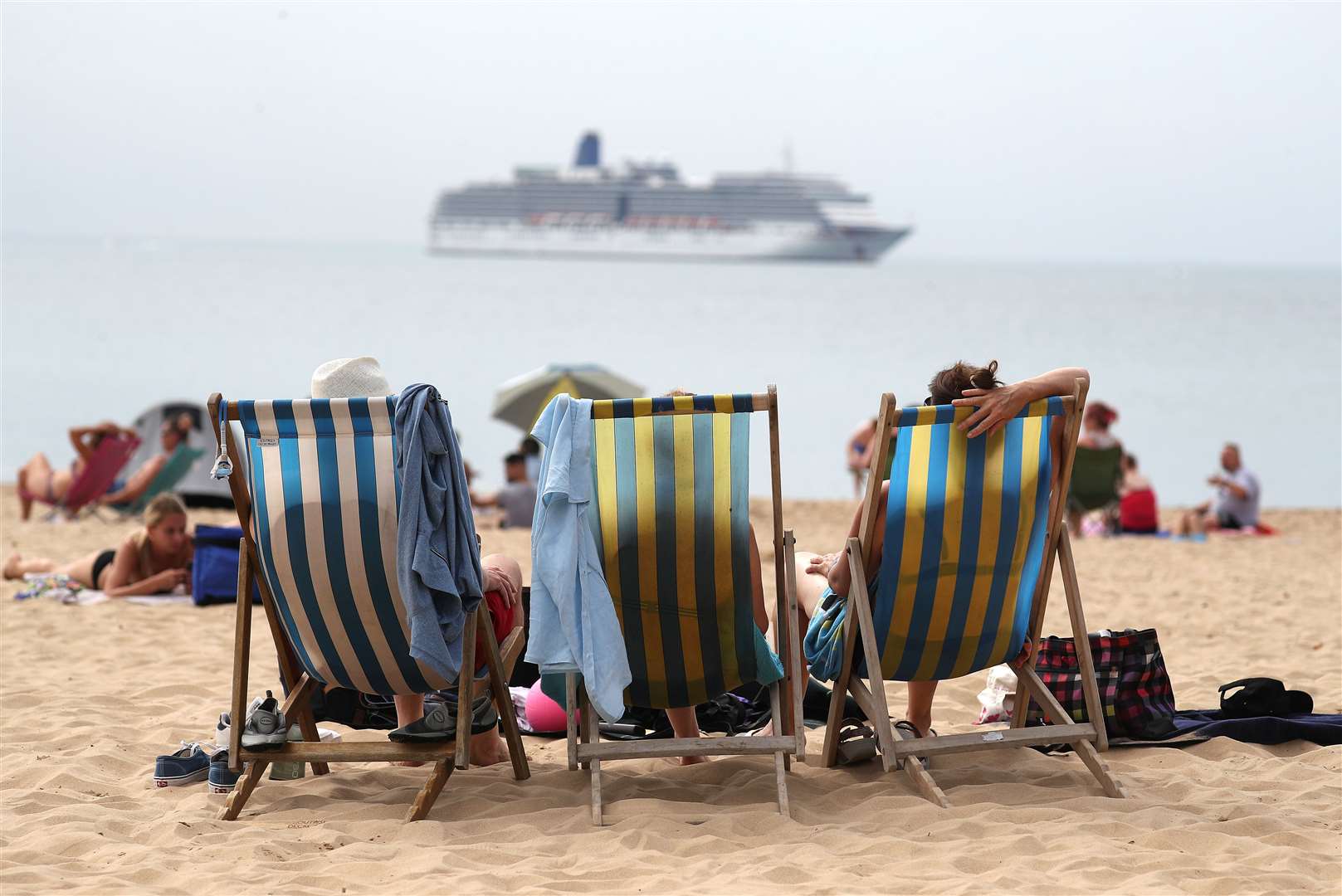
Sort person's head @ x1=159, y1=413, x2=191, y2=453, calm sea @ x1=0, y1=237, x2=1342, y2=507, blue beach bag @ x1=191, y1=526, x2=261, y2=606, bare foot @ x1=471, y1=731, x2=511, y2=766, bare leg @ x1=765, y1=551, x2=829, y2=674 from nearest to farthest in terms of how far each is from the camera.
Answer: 1. bare foot @ x1=471, y1=731, x2=511, y2=766
2. bare leg @ x1=765, y1=551, x2=829, y2=674
3. blue beach bag @ x1=191, y1=526, x2=261, y2=606
4. person's head @ x1=159, y1=413, x2=191, y2=453
5. calm sea @ x1=0, y1=237, x2=1342, y2=507

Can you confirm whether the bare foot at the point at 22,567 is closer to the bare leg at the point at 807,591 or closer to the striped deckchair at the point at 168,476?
the striped deckchair at the point at 168,476

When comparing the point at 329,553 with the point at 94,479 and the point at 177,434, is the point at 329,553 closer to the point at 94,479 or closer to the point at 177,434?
the point at 94,479

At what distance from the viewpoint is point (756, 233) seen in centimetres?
8069

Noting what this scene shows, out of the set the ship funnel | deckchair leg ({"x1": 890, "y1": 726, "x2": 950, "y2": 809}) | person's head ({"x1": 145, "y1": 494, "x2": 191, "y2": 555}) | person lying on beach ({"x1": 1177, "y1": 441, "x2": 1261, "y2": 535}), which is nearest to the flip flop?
deckchair leg ({"x1": 890, "y1": 726, "x2": 950, "y2": 809})

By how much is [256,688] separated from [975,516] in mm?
2473

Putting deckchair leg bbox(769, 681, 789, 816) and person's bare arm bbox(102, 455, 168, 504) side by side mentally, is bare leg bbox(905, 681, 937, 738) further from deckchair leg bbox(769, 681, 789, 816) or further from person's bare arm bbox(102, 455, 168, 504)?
person's bare arm bbox(102, 455, 168, 504)

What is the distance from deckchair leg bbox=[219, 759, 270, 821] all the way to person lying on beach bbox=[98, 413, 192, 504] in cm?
639

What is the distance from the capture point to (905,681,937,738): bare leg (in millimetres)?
3209

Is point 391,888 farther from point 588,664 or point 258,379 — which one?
point 258,379

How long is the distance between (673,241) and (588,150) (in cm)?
A: 1275

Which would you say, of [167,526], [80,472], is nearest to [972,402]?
[167,526]

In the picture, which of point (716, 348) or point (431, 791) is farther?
point (716, 348)

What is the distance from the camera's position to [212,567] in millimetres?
5605

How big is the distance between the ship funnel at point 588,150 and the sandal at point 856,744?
90.2 m
